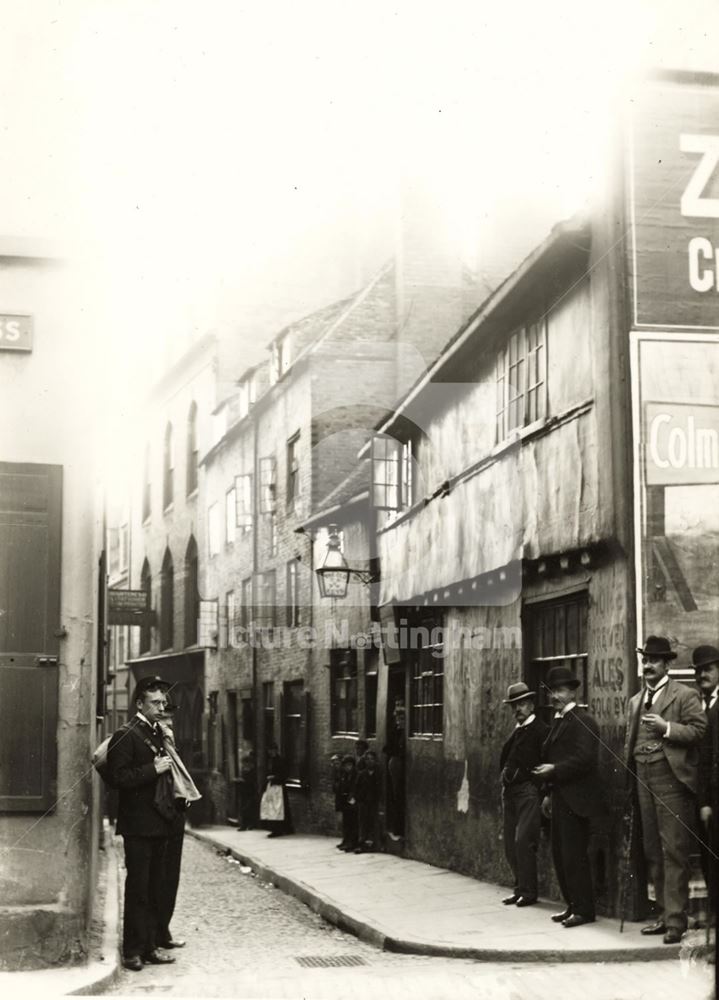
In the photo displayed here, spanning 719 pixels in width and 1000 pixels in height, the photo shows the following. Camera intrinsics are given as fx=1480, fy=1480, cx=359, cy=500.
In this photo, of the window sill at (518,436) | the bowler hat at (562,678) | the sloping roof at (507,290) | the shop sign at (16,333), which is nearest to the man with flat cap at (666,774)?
the bowler hat at (562,678)

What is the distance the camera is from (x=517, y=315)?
975 centimetres

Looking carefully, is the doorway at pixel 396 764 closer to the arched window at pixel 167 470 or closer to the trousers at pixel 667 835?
the arched window at pixel 167 470

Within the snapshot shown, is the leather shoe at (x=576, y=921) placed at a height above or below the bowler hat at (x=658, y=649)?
below

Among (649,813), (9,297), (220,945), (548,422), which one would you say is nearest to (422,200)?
(548,422)

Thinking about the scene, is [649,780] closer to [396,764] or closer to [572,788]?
[572,788]

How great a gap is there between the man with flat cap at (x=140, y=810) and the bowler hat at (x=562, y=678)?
7.63 ft

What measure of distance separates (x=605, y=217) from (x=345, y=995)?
4.49 metres

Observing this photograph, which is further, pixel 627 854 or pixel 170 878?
pixel 627 854

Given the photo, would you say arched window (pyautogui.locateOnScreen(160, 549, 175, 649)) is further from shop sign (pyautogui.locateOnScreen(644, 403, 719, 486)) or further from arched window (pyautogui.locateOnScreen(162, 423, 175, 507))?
shop sign (pyautogui.locateOnScreen(644, 403, 719, 486))

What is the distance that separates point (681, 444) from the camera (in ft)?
26.7

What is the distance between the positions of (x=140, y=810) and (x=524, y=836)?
2.71 m

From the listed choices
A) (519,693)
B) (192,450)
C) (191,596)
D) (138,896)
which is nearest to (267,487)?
(192,450)

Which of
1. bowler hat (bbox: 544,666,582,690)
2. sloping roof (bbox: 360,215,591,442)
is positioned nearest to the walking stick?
bowler hat (bbox: 544,666,582,690)

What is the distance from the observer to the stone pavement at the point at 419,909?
25.1ft
